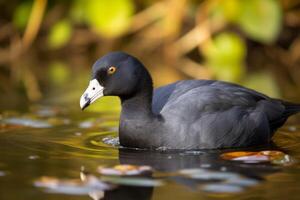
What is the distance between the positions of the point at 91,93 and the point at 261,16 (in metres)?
5.96

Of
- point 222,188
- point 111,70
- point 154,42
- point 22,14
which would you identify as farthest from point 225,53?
point 222,188

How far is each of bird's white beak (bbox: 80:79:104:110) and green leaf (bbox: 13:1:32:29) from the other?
7.55 meters

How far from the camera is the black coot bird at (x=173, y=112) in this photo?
663 cm

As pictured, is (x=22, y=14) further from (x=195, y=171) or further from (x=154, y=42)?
(x=195, y=171)

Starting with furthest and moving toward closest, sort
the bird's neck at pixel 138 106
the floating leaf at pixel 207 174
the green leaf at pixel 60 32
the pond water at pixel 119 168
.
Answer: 1. the green leaf at pixel 60 32
2. the bird's neck at pixel 138 106
3. the floating leaf at pixel 207 174
4. the pond water at pixel 119 168

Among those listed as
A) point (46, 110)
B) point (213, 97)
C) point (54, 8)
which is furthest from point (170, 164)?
point (54, 8)

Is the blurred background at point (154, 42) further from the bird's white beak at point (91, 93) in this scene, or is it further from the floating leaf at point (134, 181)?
the floating leaf at point (134, 181)

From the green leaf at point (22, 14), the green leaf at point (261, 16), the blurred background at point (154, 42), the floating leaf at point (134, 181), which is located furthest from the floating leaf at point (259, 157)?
the green leaf at point (22, 14)

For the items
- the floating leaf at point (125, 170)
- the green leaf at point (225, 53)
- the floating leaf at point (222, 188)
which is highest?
the green leaf at point (225, 53)

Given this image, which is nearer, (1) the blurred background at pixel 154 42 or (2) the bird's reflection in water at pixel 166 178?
(2) the bird's reflection in water at pixel 166 178

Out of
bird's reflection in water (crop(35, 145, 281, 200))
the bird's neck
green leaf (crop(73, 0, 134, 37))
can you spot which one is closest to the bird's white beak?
the bird's neck

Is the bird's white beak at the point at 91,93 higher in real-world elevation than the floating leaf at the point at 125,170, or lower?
higher

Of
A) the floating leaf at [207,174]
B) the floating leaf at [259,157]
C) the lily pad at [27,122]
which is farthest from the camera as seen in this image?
the lily pad at [27,122]

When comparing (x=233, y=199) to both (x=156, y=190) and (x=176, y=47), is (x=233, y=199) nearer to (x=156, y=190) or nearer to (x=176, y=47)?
(x=156, y=190)
